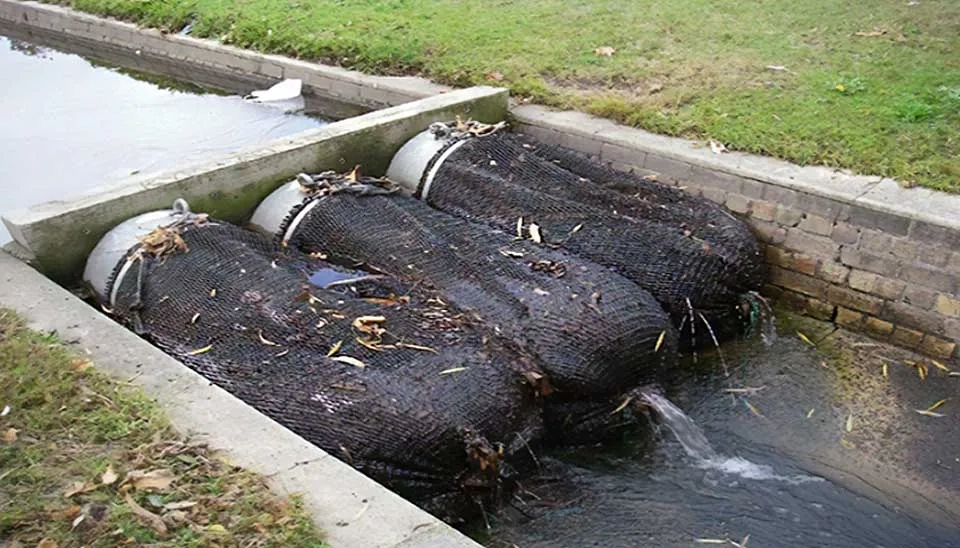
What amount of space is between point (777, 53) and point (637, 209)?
10.5 feet

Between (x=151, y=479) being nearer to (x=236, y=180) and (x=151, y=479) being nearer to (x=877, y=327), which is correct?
(x=236, y=180)

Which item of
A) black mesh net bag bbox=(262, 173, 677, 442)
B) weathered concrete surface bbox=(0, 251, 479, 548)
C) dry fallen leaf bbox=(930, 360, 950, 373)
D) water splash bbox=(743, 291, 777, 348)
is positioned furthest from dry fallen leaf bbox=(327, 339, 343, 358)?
dry fallen leaf bbox=(930, 360, 950, 373)

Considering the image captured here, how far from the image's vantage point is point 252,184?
5.80m

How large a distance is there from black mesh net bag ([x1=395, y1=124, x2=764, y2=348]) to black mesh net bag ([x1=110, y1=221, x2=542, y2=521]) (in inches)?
45.8

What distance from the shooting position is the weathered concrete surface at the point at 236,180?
488cm

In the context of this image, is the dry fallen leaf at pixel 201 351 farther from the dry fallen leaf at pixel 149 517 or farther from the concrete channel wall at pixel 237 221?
the dry fallen leaf at pixel 149 517

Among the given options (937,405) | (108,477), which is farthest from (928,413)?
(108,477)

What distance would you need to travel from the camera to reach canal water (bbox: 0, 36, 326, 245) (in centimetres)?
709

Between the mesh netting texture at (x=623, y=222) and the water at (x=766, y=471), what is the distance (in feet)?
1.36

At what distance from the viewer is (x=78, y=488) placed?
9.54ft

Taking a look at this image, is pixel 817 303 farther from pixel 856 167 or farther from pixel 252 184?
pixel 252 184

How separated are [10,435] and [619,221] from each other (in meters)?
3.51

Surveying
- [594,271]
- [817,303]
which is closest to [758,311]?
[817,303]

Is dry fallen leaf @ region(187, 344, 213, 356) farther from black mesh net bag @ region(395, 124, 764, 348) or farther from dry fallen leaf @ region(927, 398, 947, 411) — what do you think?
dry fallen leaf @ region(927, 398, 947, 411)
